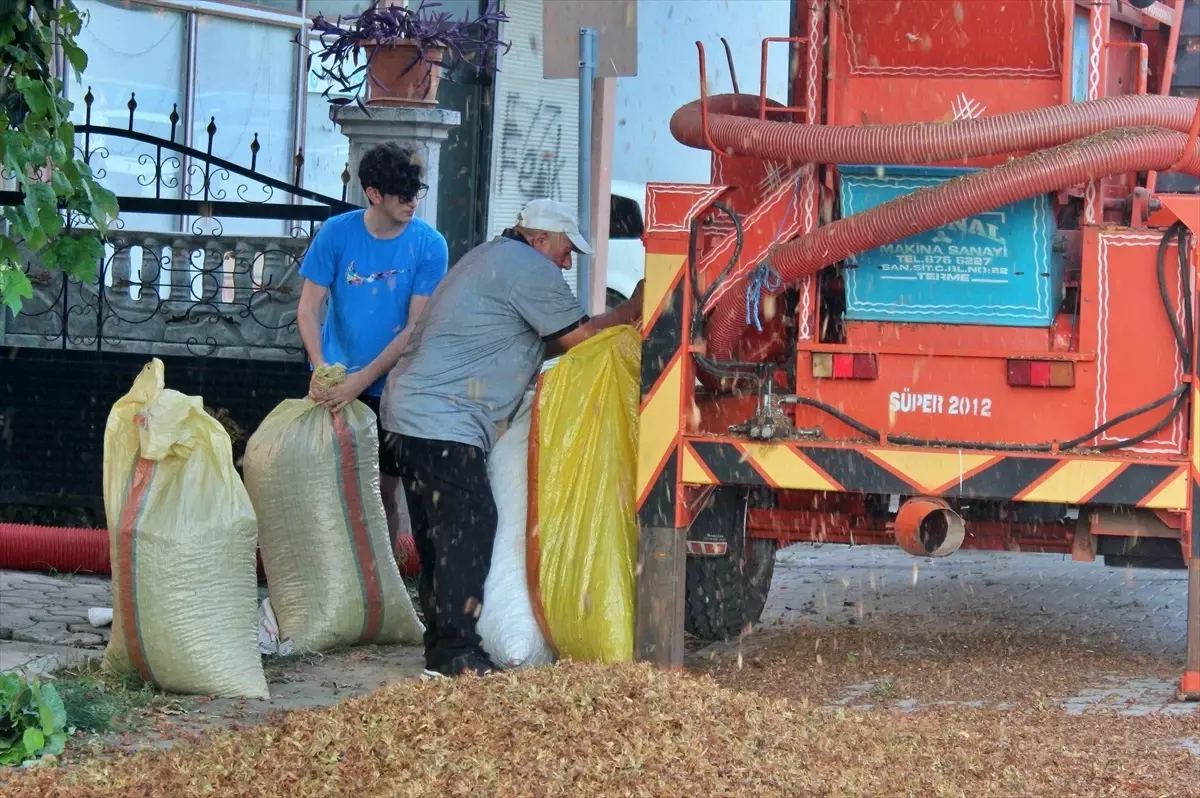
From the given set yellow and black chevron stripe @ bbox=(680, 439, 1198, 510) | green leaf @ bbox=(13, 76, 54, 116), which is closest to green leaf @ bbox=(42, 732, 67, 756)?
green leaf @ bbox=(13, 76, 54, 116)

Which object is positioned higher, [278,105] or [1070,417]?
[278,105]

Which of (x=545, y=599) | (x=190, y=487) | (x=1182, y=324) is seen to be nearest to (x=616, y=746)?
(x=545, y=599)

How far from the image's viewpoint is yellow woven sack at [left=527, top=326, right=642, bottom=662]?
532 centimetres

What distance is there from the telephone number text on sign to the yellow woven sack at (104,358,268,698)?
2.01 m

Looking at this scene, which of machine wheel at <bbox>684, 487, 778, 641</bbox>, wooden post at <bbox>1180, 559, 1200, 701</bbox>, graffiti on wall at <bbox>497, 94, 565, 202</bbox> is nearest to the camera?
wooden post at <bbox>1180, 559, 1200, 701</bbox>

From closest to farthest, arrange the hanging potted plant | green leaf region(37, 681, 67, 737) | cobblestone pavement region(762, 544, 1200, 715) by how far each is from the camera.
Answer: green leaf region(37, 681, 67, 737)
cobblestone pavement region(762, 544, 1200, 715)
the hanging potted plant

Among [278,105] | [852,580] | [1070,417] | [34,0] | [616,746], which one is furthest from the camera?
[278,105]

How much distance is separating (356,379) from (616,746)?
2205mm

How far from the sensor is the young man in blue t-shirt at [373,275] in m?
6.10

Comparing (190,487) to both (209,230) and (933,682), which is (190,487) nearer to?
(933,682)

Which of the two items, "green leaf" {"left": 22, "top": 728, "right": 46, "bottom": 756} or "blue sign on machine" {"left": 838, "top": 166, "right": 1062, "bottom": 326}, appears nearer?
"green leaf" {"left": 22, "top": 728, "right": 46, "bottom": 756}

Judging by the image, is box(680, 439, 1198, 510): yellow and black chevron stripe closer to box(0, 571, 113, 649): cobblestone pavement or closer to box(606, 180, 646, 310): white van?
box(0, 571, 113, 649): cobblestone pavement

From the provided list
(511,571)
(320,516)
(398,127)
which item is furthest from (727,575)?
(398,127)

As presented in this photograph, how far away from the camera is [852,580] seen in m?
7.89
